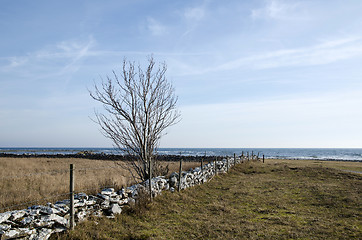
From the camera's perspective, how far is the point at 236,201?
10.6 metres

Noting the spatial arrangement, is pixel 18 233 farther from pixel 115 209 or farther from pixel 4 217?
pixel 115 209

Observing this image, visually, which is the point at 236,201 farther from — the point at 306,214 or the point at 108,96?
the point at 108,96

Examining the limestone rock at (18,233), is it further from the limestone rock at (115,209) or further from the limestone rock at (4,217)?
the limestone rock at (115,209)

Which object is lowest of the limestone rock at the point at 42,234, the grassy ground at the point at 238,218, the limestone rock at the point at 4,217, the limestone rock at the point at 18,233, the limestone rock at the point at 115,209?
the grassy ground at the point at 238,218

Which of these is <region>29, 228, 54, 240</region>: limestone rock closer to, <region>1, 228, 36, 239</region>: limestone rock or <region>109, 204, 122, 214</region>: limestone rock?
<region>1, 228, 36, 239</region>: limestone rock

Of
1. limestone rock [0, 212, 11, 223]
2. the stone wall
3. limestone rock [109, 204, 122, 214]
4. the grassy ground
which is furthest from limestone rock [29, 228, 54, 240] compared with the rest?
limestone rock [109, 204, 122, 214]

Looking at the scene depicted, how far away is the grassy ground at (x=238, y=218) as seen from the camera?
21.3 ft

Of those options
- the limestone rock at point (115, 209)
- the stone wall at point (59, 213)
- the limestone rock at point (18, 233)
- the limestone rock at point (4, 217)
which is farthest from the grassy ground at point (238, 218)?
the limestone rock at point (4, 217)

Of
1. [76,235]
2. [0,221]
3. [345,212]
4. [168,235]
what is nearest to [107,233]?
[76,235]

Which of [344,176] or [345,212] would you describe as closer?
[345,212]

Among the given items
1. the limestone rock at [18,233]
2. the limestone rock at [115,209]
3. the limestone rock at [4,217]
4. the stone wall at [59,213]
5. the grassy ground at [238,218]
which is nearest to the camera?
the limestone rock at [18,233]

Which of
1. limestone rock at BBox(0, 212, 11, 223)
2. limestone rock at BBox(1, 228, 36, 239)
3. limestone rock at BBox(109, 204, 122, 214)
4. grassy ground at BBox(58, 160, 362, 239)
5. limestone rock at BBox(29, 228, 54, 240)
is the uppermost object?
limestone rock at BBox(0, 212, 11, 223)

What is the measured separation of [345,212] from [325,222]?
69.2 inches

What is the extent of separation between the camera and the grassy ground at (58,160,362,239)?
21.3 feet
